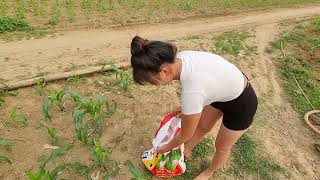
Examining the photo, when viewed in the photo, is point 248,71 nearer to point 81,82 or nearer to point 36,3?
point 81,82

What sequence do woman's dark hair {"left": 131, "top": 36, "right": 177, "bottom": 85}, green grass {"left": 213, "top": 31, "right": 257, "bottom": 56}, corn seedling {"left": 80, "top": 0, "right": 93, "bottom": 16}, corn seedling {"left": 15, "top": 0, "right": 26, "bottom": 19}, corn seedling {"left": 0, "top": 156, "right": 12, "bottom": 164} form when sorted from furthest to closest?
1. corn seedling {"left": 80, "top": 0, "right": 93, "bottom": 16}
2. corn seedling {"left": 15, "top": 0, "right": 26, "bottom": 19}
3. green grass {"left": 213, "top": 31, "right": 257, "bottom": 56}
4. corn seedling {"left": 0, "top": 156, "right": 12, "bottom": 164}
5. woman's dark hair {"left": 131, "top": 36, "right": 177, "bottom": 85}

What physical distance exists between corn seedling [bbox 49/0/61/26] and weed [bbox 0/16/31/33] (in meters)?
0.42

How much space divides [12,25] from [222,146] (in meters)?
4.09

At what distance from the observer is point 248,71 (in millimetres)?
5117

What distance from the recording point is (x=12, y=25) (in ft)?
18.6

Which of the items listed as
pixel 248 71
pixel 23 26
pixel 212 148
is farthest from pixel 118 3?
pixel 212 148

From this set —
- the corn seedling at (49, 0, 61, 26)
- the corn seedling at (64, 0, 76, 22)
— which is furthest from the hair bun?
the corn seedling at (64, 0, 76, 22)

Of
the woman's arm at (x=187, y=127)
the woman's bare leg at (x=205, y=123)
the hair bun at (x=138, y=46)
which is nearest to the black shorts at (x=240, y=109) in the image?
the woman's bare leg at (x=205, y=123)

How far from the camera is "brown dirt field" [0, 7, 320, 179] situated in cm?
345

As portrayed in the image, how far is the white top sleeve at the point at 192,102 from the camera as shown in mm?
2242

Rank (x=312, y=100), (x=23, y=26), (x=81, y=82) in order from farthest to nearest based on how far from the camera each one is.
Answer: (x=23, y=26) → (x=312, y=100) → (x=81, y=82)

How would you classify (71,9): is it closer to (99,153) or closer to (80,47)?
(80,47)

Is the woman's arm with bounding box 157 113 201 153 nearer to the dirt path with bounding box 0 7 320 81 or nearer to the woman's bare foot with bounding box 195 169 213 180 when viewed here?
the woman's bare foot with bounding box 195 169 213 180

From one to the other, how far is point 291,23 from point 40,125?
5481 mm
